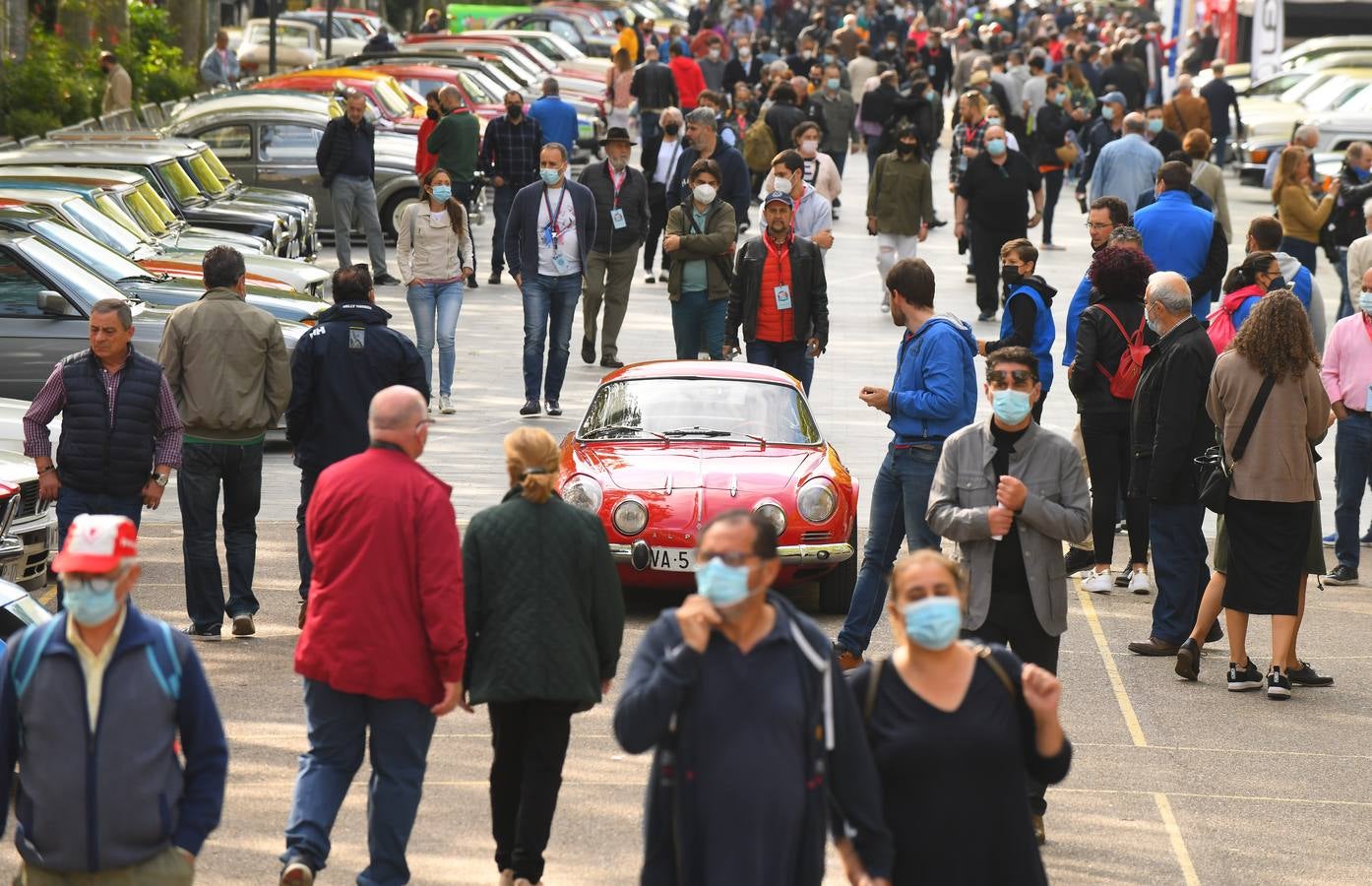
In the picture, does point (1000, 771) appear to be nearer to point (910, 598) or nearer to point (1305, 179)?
point (910, 598)

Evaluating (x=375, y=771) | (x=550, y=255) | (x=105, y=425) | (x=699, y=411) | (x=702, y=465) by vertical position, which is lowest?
(x=375, y=771)

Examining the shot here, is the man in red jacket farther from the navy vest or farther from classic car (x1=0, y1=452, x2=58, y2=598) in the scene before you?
classic car (x1=0, y1=452, x2=58, y2=598)

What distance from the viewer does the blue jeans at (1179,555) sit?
1038 centimetres

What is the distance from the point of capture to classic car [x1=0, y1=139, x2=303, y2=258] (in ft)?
66.0

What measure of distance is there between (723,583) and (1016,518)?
8.33 ft

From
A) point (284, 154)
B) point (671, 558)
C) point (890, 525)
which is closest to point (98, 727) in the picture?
point (890, 525)

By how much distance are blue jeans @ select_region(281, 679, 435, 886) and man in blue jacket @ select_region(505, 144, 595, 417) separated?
9323 mm

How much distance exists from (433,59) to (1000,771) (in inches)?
1280

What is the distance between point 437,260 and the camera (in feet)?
52.5

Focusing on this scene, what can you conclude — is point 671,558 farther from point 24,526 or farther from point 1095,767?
point 24,526

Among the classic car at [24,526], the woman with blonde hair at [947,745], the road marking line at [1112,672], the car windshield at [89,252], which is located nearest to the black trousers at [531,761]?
the woman with blonde hair at [947,745]

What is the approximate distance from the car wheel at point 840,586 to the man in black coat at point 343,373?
2352 millimetres

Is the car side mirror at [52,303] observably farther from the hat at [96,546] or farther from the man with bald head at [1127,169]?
the man with bald head at [1127,169]

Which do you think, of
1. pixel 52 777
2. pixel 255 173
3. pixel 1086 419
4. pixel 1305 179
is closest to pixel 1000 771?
pixel 52 777
